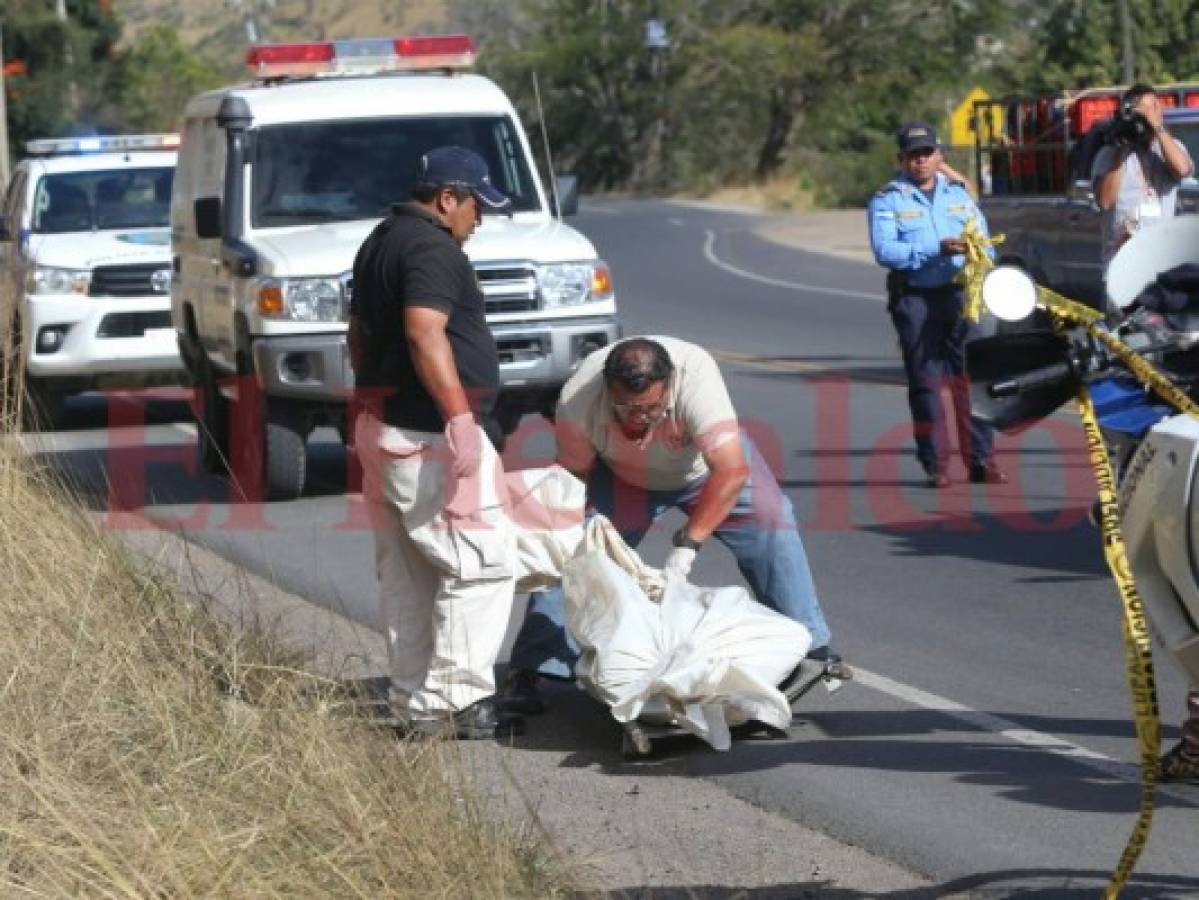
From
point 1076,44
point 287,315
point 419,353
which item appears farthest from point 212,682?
point 1076,44

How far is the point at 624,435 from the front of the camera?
7547 millimetres

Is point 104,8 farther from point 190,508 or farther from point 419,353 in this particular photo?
point 419,353

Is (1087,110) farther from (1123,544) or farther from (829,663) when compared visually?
(1123,544)

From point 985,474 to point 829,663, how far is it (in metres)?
5.09

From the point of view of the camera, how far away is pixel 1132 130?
1127cm

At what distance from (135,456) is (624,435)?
8859 mm

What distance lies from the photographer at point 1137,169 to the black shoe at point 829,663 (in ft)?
13.9

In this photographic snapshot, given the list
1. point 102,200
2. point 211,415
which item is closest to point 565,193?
point 211,415

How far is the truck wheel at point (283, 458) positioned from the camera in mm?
12945

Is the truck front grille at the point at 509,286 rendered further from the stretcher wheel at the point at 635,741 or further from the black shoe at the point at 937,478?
the stretcher wheel at the point at 635,741

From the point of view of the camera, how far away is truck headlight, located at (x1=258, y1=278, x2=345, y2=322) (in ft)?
41.0

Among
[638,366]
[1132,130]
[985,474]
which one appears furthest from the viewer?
[985,474]

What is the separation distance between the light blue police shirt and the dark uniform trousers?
0.16 metres

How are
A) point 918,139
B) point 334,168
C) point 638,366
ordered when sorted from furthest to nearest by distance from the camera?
point 334,168 < point 918,139 < point 638,366
